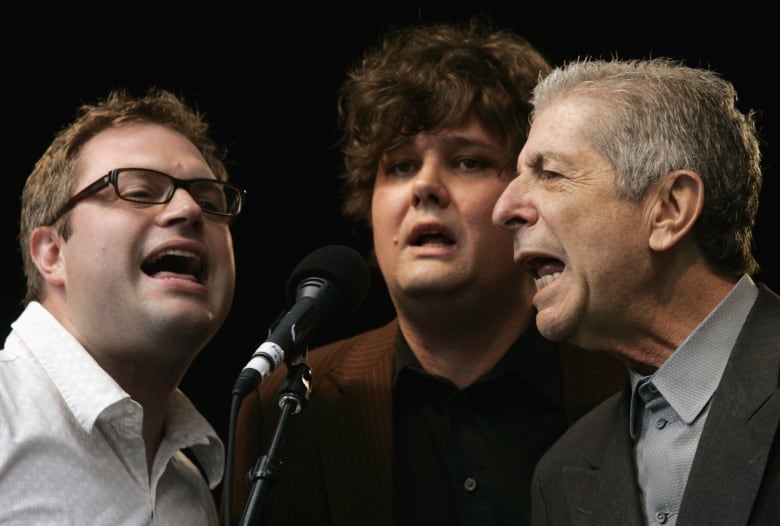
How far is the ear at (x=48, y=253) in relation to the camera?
302 cm

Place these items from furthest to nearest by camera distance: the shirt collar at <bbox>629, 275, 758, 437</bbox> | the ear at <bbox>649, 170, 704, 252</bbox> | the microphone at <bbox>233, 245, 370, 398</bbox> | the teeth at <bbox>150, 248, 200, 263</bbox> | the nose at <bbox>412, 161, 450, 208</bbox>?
the nose at <bbox>412, 161, 450, 208</bbox> → the teeth at <bbox>150, 248, 200, 263</bbox> → the ear at <bbox>649, 170, 704, 252</bbox> → the shirt collar at <bbox>629, 275, 758, 437</bbox> → the microphone at <bbox>233, 245, 370, 398</bbox>

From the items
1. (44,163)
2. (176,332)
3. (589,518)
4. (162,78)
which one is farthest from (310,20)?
(589,518)

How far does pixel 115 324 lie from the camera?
2.90m

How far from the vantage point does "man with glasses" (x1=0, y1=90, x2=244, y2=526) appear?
2.66 metres

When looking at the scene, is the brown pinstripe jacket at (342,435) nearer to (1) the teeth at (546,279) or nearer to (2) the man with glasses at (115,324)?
(2) the man with glasses at (115,324)

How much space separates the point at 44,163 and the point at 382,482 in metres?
1.23

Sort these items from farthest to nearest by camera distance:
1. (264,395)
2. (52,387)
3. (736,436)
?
(264,395) → (52,387) → (736,436)

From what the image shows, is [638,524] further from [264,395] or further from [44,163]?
[44,163]

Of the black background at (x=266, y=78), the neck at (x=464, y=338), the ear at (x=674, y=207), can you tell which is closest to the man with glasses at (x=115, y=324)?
the neck at (x=464, y=338)

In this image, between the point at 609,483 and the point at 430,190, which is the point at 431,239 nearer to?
the point at 430,190

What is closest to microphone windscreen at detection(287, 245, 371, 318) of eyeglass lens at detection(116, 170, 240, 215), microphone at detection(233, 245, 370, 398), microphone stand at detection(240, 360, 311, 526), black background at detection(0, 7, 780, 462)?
microphone at detection(233, 245, 370, 398)

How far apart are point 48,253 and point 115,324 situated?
303 millimetres

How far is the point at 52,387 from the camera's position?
9.15 feet

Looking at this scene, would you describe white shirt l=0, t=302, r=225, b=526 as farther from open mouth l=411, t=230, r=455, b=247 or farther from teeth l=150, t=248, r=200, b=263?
open mouth l=411, t=230, r=455, b=247
